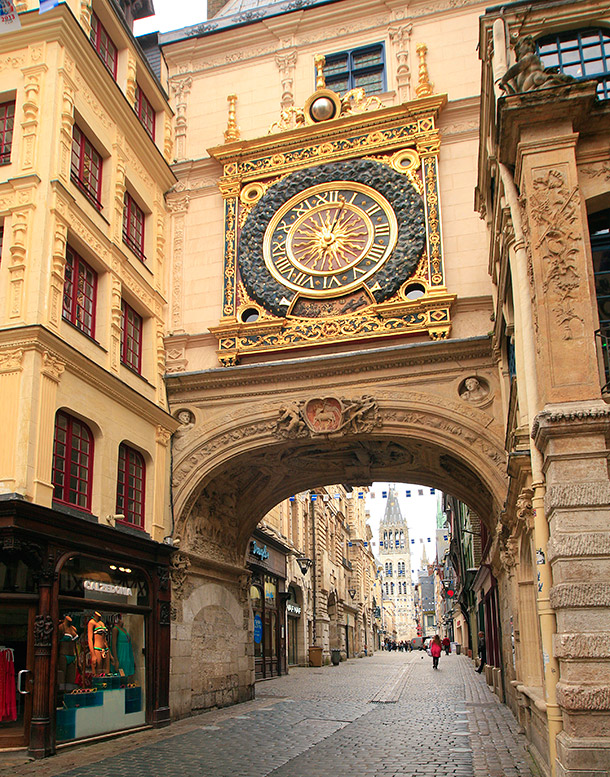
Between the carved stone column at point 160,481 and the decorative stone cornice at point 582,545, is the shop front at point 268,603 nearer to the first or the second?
the carved stone column at point 160,481

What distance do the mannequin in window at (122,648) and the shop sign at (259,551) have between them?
34.0ft

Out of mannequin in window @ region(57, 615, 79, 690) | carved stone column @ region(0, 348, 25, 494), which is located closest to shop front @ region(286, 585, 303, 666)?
mannequin in window @ region(57, 615, 79, 690)

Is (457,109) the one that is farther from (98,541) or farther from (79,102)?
(98,541)

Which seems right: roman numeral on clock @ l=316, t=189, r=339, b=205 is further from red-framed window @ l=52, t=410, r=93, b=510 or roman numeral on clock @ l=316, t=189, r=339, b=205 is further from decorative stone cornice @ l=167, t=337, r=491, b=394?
red-framed window @ l=52, t=410, r=93, b=510

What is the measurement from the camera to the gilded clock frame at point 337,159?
16.9m

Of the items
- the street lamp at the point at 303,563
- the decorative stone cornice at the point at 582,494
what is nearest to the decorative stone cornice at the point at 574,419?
the decorative stone cornice at the point at 582,494

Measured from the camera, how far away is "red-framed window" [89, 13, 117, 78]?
16.6 metres

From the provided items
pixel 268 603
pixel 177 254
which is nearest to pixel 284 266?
pixel 177 254

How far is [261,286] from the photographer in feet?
59.4

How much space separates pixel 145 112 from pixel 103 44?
8.25 feet

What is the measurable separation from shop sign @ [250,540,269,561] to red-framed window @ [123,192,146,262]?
36.5 ft

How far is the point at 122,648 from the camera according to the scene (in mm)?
14766

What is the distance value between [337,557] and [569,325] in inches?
1596

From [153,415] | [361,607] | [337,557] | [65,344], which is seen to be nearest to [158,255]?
[153,415]
